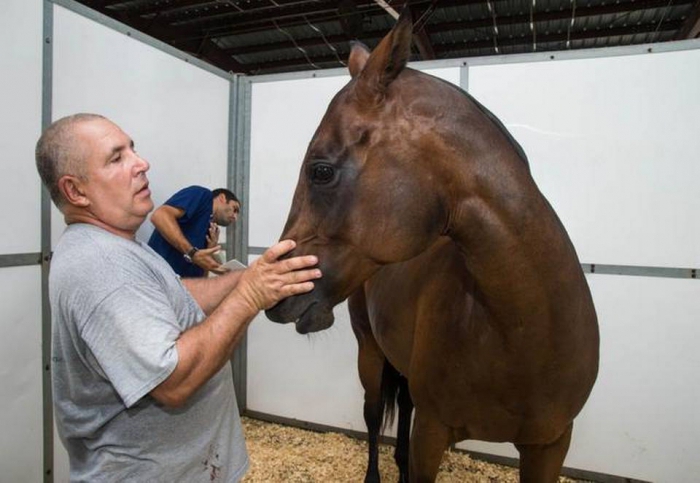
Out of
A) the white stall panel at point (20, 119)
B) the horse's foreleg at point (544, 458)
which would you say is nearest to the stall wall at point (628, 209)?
the horse's foreleg at point (544, 458)

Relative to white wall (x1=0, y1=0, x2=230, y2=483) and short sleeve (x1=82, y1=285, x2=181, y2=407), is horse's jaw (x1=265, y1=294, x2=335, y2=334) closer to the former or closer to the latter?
short sleeve (x1=82, y1=285, x2=181, y2=407)

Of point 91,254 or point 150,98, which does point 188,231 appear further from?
point 91,254

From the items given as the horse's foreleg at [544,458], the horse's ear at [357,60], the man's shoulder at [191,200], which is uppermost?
the horse's ear at [357,60]

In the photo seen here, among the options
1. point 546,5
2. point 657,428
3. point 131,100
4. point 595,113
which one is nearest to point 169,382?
point 131,100

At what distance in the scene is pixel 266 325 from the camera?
9.22 feet

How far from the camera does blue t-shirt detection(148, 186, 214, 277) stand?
7.16 feet

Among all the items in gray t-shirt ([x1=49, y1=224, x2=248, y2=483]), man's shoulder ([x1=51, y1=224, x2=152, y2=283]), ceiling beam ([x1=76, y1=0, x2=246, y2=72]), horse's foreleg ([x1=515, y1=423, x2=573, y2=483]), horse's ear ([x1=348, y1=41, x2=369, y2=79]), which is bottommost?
horse's foreleg ([x1=515, y1=423, x2=573, y2=483])

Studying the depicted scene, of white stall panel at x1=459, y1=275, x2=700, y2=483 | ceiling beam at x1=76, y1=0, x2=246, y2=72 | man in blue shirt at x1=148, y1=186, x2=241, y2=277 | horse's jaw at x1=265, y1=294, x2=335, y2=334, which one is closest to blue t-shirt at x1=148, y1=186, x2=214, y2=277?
man in blue shirt at x1=148, y1=186, x2=241, y2=277

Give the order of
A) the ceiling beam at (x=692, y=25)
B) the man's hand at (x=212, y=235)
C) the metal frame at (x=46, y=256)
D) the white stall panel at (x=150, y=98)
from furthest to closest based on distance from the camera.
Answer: the ceiling beam at (x=692, y=25) < the man's hand at (x=212, y=235) < the white stall panel at (x=150, y=98) < the metal frame at (x=46, y=256)

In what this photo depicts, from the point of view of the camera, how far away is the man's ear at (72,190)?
3.05ft

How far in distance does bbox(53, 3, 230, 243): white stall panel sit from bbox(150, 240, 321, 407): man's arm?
50.8 inches

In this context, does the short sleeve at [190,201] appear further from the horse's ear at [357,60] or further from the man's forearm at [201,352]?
the man's forearm at [201,352]

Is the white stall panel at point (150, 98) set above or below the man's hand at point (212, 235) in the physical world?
above

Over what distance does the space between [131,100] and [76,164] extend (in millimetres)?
1310
